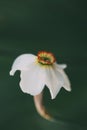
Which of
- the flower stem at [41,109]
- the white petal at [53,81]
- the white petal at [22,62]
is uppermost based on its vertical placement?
the white petal at [22,62]

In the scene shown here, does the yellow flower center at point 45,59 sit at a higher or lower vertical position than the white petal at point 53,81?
higher

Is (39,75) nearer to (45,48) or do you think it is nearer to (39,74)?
(39,74)

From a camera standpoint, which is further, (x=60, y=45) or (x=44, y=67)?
(x=60, y=45)

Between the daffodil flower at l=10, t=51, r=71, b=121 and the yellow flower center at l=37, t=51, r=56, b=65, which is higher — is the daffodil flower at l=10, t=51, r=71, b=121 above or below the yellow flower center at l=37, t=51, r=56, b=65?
below

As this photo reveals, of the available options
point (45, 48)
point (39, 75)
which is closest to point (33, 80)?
point (39, 75)

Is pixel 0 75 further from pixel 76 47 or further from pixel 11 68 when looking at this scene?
pixel 76 47

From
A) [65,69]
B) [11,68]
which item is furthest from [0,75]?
[65,69]
